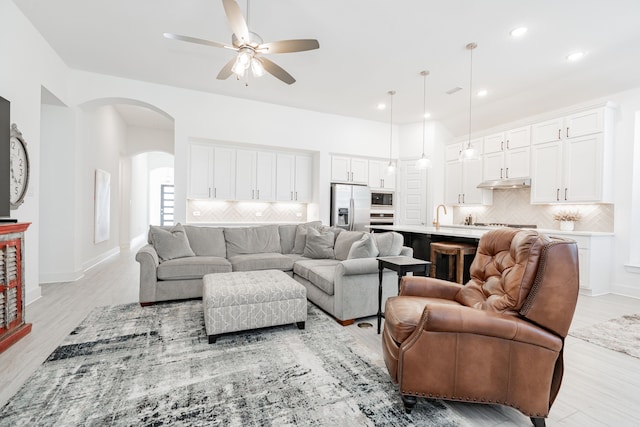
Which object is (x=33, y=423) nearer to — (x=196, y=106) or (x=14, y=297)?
(x=14, y=297)

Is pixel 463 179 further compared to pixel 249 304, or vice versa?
pixel 463 179

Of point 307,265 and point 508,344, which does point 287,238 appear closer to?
point 307,265

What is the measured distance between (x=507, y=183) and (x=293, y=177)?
404 centimetres

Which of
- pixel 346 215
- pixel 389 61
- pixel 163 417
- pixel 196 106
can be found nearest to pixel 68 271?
pixel 196 106

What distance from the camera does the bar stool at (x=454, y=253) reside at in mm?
3960

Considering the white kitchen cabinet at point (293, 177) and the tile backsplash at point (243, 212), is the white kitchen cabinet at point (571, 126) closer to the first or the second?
the white kitchen cabinet at point (293, 177)

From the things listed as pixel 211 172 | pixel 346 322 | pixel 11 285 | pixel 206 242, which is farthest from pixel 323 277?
pixel 211 172

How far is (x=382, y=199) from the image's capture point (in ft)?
22.3

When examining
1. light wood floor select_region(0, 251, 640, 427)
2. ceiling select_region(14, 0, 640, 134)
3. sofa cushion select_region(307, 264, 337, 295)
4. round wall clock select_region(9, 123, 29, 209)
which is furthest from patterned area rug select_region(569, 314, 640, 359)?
round wall clock select_region(9, 123, 29, 209)

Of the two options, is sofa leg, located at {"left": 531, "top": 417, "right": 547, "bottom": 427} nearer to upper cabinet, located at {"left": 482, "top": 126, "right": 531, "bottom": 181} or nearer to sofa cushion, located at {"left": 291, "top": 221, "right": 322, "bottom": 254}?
sofa cushion, located at {"left": 291, "top": 221, "right": 322, "bottom": 254}

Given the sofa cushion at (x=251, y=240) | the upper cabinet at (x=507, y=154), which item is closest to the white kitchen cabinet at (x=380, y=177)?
the upper cabinet at (x=507, y=154)

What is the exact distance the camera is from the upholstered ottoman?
250cm

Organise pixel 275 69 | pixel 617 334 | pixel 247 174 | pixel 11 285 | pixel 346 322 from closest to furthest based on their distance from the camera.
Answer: pixel 11 285
pixel 617 334
pixel 346 322
pixel 275 69
pixel 247 174

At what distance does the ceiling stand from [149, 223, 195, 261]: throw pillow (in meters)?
2.33
